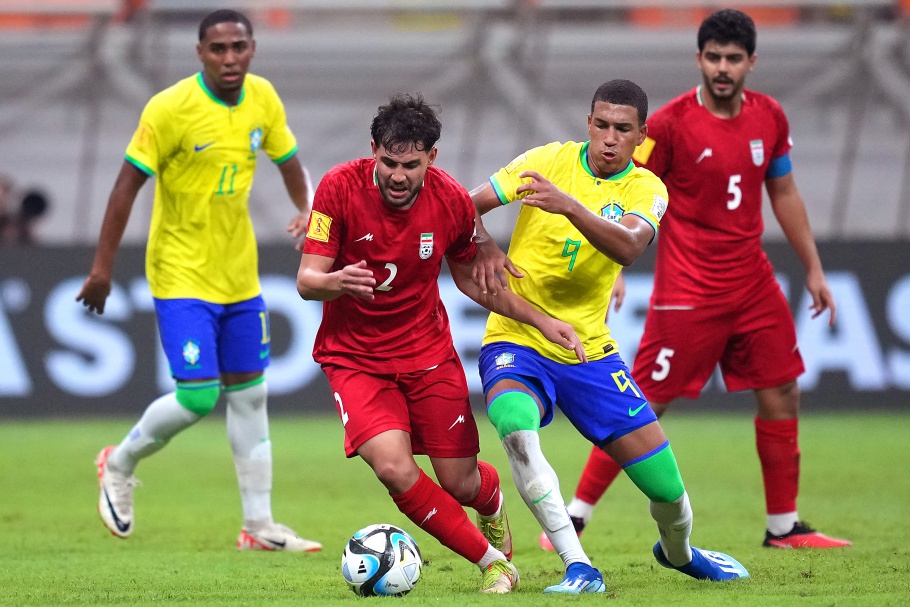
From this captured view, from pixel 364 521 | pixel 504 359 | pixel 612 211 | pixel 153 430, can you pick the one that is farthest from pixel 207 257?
pixel 612 211

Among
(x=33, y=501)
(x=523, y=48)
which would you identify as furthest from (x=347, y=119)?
(x=33, y=501)

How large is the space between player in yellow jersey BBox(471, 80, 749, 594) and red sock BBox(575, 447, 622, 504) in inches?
49.1

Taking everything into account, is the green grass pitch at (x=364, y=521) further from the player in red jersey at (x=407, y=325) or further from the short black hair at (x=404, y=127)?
the short black hair at (x=404, y=127)

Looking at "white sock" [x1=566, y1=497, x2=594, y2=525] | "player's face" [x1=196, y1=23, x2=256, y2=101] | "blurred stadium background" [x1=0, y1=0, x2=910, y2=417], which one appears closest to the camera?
"player's face" [x1=196, y1=23, x2=256, y2=101]

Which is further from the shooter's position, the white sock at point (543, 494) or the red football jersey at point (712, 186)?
the red football jersey at point (712, 186)

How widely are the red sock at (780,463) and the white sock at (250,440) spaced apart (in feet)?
8.72

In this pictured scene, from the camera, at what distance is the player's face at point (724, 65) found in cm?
646

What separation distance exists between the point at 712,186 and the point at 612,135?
137cm

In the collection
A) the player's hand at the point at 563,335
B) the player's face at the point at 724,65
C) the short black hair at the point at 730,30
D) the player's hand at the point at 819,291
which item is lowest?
the player's hand at the point at 563,335

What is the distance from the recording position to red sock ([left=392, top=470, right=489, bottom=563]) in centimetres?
512

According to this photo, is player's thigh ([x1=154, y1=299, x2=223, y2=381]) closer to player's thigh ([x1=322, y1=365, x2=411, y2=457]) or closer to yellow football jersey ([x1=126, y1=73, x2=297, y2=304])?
yellow football jersey ([x1=126, y1=73, x2=297, y2=304])

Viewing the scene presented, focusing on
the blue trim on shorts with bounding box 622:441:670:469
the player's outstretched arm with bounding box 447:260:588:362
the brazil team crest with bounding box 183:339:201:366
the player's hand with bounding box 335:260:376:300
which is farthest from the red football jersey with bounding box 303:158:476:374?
the brazil team crest with bounding box 183:339:201:366

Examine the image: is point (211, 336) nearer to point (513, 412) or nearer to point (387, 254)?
point (387, 254)

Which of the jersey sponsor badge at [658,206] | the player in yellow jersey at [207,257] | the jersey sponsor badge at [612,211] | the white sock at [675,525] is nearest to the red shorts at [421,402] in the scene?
the white sock at [675,525]
